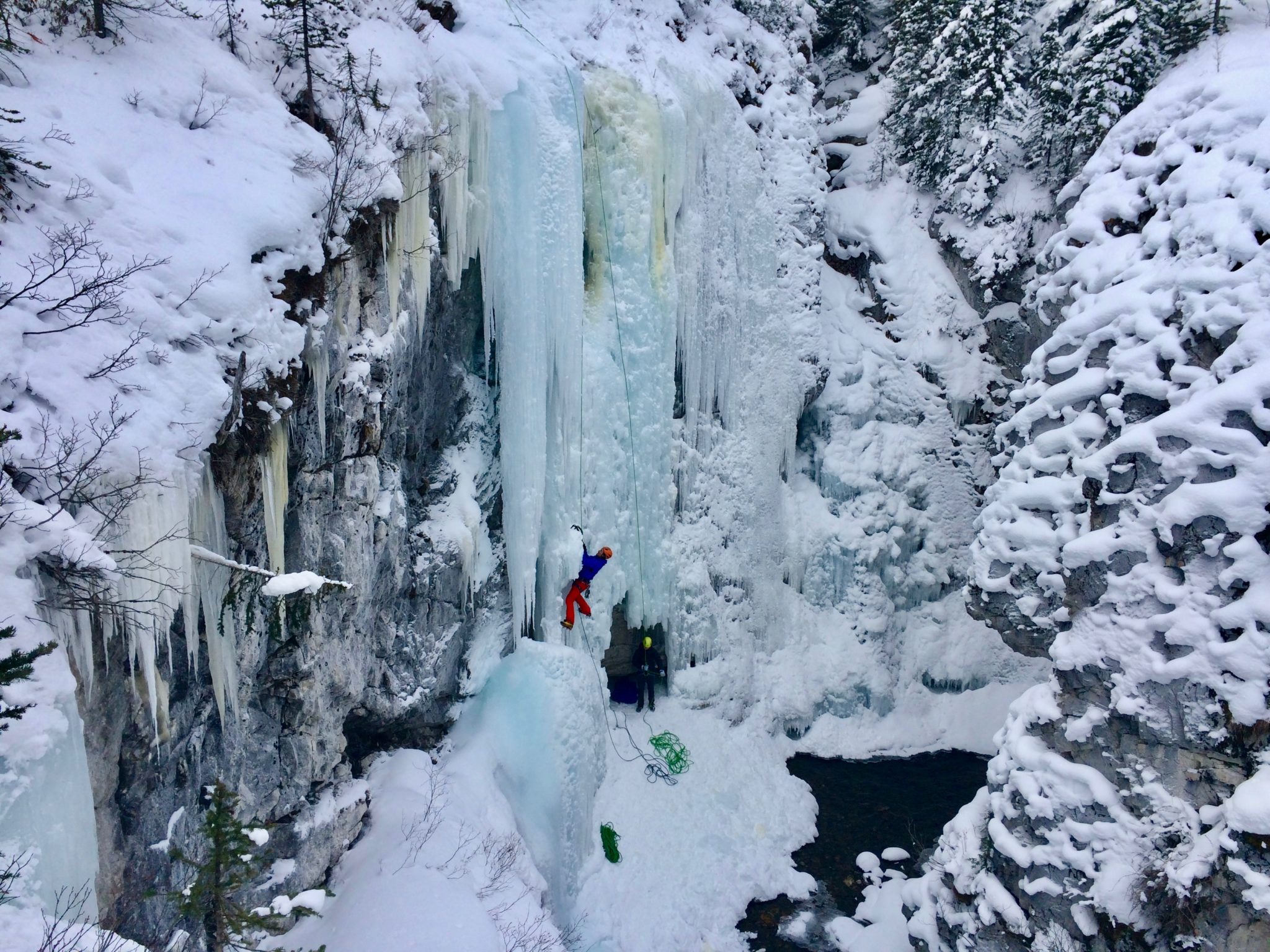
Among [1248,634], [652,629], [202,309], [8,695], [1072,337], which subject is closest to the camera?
[8,695]

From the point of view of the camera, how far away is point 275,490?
546cm

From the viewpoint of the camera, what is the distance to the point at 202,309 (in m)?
4.98

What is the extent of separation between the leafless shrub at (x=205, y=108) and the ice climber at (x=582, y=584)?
563 cm

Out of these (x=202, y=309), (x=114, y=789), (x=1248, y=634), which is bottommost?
(x=114, y=789)

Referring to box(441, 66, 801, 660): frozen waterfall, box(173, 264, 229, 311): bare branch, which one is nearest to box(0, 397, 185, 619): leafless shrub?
box(173, 264, 229, 311): bare branch

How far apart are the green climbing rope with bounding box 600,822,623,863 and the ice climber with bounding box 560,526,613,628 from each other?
8.23 ft

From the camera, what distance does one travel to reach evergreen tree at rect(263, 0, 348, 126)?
21.7 feet

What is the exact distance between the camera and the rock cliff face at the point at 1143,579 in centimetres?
613

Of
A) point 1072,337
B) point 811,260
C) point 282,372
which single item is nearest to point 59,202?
point 282,372

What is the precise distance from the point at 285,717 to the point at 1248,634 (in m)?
7.82

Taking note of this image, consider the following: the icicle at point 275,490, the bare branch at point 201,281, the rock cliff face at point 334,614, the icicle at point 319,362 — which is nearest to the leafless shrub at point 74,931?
the rock cliff face at point 334,614

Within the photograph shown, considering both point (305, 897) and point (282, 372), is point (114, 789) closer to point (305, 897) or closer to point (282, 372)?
point (305, 897)

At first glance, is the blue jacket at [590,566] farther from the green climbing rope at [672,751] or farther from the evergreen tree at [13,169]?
the evergreen tree at [13,169]

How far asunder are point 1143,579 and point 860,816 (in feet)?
19.4
